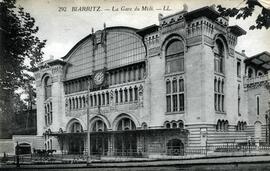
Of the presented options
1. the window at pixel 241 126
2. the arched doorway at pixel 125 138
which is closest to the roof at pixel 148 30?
the arched doorway at pixel 125 138

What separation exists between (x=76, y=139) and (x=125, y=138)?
21.8 feet

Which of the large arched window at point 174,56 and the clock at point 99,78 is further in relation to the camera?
the clock at point 99,78

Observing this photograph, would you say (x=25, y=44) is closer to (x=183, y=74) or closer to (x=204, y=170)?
(x=204, y=170)

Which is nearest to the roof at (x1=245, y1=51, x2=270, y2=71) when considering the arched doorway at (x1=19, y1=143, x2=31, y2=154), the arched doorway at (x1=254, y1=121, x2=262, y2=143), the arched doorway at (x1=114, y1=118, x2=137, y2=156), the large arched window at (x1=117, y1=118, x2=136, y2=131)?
the arched doorway at (x1=254, y1=121, x2=262, y2=143)

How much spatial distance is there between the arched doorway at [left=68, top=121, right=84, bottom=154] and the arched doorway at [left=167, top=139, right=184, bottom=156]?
10201 millimetres

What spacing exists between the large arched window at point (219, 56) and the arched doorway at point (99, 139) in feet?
37.1

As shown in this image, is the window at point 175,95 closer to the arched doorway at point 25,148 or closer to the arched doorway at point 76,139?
the arched doorway at point 76,139

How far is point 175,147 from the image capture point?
24484 mm

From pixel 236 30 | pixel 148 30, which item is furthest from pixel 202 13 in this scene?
pixel 148 30

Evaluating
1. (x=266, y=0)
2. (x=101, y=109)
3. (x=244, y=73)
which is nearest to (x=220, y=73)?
(x=244, y=73)

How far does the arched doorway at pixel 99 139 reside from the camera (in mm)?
29703

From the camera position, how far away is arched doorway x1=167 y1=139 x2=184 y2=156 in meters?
23.6

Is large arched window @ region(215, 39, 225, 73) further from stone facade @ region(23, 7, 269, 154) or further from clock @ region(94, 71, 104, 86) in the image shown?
clock @ region(94, 71, 104, 86)

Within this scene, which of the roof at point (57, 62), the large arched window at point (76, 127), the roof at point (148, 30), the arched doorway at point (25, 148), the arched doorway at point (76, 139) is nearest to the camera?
the roof at point (148, 30)
